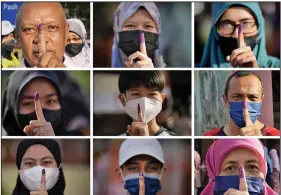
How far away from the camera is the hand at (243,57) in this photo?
13242 millimetres

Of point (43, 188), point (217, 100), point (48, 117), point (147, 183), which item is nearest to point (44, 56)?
point (48, 117)

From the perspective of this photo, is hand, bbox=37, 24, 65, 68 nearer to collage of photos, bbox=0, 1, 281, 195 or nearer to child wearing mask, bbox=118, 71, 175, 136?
collage of photos, bbox=0, 1, 281, 195

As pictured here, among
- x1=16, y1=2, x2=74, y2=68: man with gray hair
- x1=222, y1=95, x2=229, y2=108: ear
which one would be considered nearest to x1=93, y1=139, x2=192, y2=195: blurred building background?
x1=222, y1=95, x2=229, y2=108: ear

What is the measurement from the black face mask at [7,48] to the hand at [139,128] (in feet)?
4.60

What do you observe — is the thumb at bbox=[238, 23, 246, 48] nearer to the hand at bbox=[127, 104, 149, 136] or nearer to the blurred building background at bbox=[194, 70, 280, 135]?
A: the blurred building background at bbox=[194, 70, 280, 135]

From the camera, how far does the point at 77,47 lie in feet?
43.5

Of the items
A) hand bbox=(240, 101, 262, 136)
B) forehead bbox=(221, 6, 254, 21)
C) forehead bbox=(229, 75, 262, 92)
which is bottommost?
hand bbox=(240, 101, 262, 136)

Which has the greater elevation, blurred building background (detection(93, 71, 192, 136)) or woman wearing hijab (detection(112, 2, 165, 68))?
woman wearing hijab (detection(112, 2, 165, 68))

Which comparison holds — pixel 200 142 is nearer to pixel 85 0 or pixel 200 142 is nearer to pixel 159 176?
pixel 159 176

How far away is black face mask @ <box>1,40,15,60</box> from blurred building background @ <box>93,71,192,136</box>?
876 millimetres

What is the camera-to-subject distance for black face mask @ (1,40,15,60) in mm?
13258

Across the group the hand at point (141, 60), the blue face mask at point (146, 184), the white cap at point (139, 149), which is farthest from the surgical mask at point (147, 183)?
the hand at point (141, 60)

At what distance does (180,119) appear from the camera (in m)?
13.2

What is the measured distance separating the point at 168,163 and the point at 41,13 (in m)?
1.96
